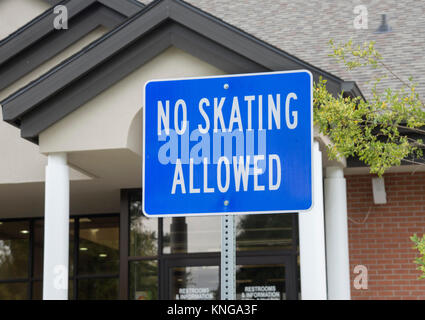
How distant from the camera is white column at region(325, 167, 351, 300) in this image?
10.8 meters

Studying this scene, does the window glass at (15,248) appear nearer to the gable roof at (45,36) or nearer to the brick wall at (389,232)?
the gable roof at (45,36)

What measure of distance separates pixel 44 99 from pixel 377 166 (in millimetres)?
4514

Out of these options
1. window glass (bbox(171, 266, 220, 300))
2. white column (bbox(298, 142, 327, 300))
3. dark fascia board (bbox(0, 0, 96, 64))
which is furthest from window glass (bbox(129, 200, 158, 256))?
white column (bbox(298, 142, 327, 300))

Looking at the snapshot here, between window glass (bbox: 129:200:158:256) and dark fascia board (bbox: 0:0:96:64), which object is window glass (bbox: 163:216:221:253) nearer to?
window glass (bbox: 129:200:158:256)

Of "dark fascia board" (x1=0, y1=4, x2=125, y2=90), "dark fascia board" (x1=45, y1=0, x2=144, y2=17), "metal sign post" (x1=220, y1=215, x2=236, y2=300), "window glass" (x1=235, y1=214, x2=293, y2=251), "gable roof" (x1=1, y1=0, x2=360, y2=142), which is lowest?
"metal sign post" (x1=220, y1=215, x2=236, y2=300)

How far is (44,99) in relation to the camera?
9.34 metres

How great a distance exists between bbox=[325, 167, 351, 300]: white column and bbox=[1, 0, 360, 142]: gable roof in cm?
260

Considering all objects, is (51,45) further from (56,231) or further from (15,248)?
(15,248)

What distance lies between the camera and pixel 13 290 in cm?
1505

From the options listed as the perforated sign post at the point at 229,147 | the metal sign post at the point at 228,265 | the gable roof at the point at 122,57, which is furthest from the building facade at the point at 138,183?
the metal sign post at the point at 228,265

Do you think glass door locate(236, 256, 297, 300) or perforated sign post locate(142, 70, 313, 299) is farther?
glass door locate(236, 256, 297, 300)

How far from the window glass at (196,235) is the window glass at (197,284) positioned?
12.9 inches

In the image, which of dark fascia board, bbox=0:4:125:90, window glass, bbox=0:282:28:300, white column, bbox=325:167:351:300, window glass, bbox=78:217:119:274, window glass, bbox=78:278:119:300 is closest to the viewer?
white column, bbox=325:167:351:300

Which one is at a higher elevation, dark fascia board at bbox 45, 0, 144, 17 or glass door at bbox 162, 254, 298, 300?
dark fascia board at bbox 45, 0, 144, 17
